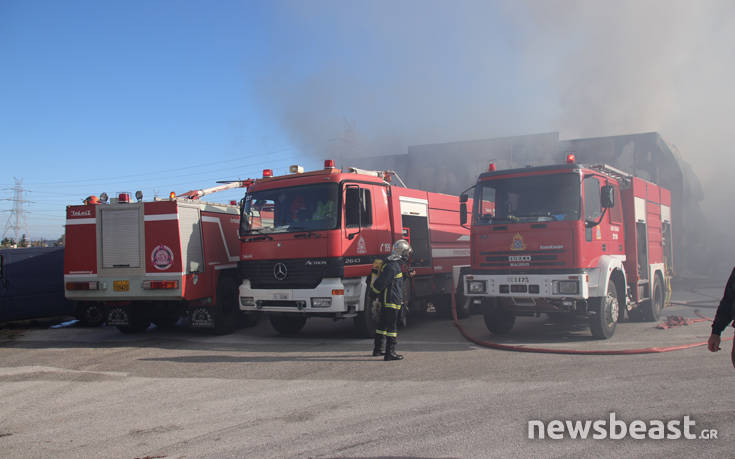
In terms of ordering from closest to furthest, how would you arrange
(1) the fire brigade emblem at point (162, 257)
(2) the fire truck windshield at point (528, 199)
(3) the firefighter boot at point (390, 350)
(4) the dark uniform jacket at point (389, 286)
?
1. (3) the firefighter boot at point (390, 350)
2. (4) the dark uniform jacket at point (389, 286)
3. (2) the fire truck windshield at point (528, 199)
4. (1) the fire brigade emblem at point (162, 257)

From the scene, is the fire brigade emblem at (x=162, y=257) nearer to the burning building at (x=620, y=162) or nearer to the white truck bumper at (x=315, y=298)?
the white truck bumper at (x=315, y=298)

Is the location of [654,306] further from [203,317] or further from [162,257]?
[162,257]

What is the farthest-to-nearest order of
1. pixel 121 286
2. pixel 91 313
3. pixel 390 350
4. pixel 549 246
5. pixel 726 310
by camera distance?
1. pixel 91 313
2. pixel 121 286
3. pixel 549 246
4. pixel 390 350
5. pixel 726 310

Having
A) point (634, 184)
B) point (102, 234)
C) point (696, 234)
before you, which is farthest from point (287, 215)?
point (696, 234)

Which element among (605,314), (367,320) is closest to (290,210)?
(367,320)

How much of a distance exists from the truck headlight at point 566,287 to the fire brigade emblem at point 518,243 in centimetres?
80

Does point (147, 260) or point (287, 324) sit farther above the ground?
point (147, 260)

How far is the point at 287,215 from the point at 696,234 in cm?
2538

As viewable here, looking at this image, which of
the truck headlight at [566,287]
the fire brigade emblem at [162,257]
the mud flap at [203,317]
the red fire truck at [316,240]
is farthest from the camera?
the mud flap at [203,317]

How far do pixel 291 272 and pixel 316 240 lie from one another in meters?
0.75

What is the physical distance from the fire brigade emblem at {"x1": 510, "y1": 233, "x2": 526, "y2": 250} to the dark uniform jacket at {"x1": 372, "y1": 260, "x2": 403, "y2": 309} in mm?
2164

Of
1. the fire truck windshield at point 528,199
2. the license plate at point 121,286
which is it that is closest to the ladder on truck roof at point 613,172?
the fire truck windshield at point 528,199

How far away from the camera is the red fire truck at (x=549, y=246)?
8891 millimetres

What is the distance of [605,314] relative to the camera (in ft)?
30.4
